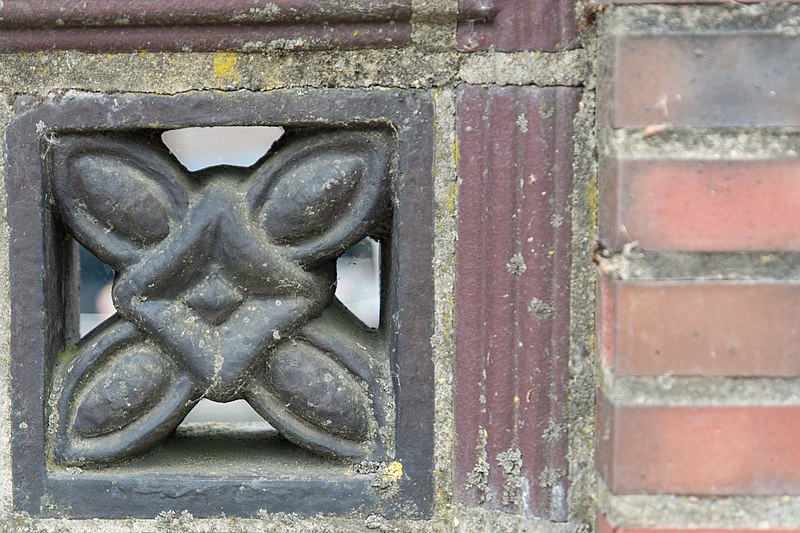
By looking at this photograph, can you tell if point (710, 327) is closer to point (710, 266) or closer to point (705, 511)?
point (710, 266)

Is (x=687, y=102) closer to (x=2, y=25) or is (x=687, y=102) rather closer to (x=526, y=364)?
(x=526, y=364)

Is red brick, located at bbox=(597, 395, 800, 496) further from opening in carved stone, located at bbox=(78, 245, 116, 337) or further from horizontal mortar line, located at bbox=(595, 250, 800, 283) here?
opening in carved stone, located at bbox=(78, 245, 116, 337)

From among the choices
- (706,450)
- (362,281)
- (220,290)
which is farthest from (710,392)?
(362,281)

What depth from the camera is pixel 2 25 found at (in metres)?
0.73

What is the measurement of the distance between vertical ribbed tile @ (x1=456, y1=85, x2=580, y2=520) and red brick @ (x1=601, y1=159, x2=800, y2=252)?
8cm

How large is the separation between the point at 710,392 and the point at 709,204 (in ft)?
0.51

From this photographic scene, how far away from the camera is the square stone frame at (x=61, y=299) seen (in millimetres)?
748

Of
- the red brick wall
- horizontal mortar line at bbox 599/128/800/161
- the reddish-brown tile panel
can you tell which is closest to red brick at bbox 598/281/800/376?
the red brick wall

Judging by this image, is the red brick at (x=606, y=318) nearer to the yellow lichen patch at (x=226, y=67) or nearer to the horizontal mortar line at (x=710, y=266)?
the horizontal mortar line at (x=710, y=266)

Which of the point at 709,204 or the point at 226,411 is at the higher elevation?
the point at 709,204

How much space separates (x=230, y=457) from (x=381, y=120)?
37 centimetres

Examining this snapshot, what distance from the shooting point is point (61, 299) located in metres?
0.82

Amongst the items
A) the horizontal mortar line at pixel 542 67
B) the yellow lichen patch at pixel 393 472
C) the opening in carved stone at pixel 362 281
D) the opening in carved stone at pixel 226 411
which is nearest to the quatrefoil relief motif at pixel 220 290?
the yellow lichen patch at pixel 393 472

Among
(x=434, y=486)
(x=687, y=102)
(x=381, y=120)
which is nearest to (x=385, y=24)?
(x=381, y=120)
